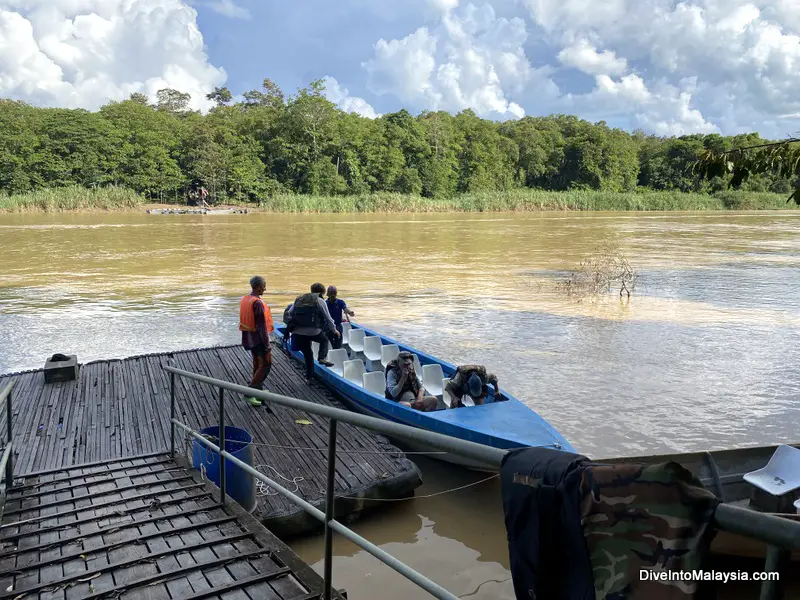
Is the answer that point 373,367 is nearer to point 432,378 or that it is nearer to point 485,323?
point 432,378

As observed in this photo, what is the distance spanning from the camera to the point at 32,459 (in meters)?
5.87

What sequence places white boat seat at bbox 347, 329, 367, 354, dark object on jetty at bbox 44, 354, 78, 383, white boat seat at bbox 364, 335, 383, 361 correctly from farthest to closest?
white boat seat at bbox 347, 329, 367, 354 → white boat seat at bbox 364, 335, 383, 361 → dark object on jetty at bbox 44, 354, 78, 383

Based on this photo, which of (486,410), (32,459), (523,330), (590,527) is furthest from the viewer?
(523,330)

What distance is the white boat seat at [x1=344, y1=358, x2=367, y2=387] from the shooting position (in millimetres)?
8312

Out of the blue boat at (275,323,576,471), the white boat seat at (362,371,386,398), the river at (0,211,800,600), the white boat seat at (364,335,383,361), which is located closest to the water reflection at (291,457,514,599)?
the river at (0,211,800,600)

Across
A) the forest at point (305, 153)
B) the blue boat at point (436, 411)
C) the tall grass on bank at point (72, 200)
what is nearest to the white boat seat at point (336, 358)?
the blue boat at point (436, 411)

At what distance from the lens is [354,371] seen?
8.37 m

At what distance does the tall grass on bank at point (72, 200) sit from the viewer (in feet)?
166

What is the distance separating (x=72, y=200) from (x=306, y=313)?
5249 cm

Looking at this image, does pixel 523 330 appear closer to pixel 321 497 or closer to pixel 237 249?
pixel 321 497

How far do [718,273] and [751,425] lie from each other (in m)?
14.6

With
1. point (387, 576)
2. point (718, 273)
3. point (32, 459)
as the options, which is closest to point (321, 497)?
point (387, 576)

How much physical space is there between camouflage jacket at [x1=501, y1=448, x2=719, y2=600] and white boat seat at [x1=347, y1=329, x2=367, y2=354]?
26.5 ft

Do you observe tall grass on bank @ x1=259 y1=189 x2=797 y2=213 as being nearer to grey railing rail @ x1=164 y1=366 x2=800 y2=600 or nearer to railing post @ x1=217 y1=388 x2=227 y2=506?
railing post @ x1=217 y1=388 x2=227 y2=506
